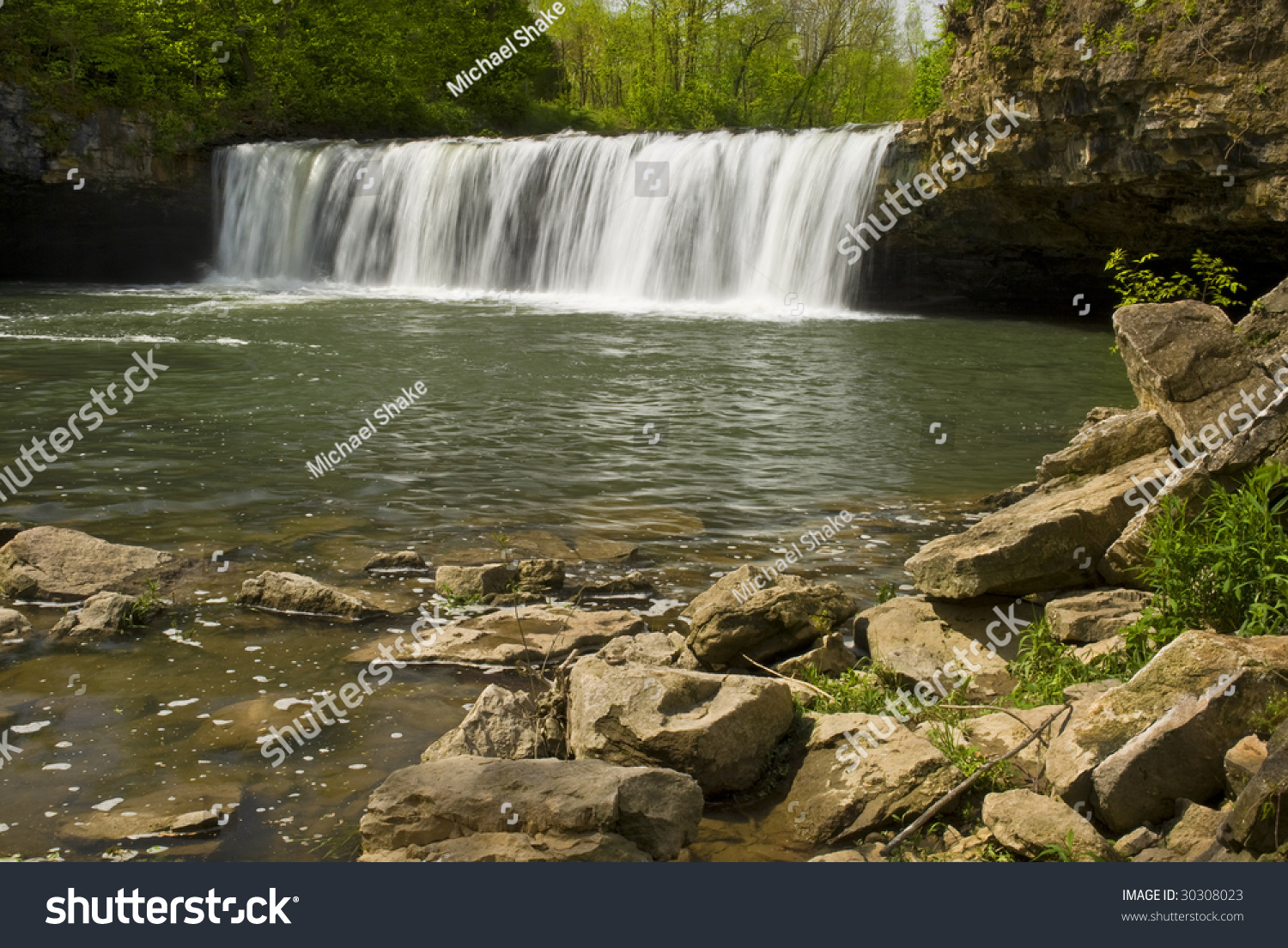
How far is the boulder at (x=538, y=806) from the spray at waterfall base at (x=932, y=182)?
63.4 ft

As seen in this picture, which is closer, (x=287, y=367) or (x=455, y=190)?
(x=287, y=367)

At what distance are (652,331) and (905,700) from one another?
15816 millimetres

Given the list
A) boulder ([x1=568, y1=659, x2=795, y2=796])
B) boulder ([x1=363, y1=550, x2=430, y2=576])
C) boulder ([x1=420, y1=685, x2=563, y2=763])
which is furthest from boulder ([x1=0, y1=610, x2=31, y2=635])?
boulder ([x1=568, y1=659, x2=795, y2=796])

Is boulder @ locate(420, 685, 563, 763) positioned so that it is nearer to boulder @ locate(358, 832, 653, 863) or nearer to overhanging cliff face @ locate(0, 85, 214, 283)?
boulder @ locate(358, 832, 653, 863)

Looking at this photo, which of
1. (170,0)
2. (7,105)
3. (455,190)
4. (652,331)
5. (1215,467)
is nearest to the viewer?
(1215,467)

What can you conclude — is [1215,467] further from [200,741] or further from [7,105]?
[7,105]

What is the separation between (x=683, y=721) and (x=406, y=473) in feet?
20.3

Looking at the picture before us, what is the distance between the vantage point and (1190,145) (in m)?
18.5

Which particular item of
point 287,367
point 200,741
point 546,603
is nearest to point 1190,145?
point 287,367

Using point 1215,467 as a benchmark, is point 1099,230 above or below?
above

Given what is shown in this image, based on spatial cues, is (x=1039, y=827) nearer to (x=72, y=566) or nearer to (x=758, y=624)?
(x=758, y=624)

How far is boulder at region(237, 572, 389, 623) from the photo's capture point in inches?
256

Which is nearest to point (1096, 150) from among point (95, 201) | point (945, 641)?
point (945, 641)

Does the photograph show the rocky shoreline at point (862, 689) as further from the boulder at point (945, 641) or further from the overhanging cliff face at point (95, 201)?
the overhanging cliff face at point (95, 201)
